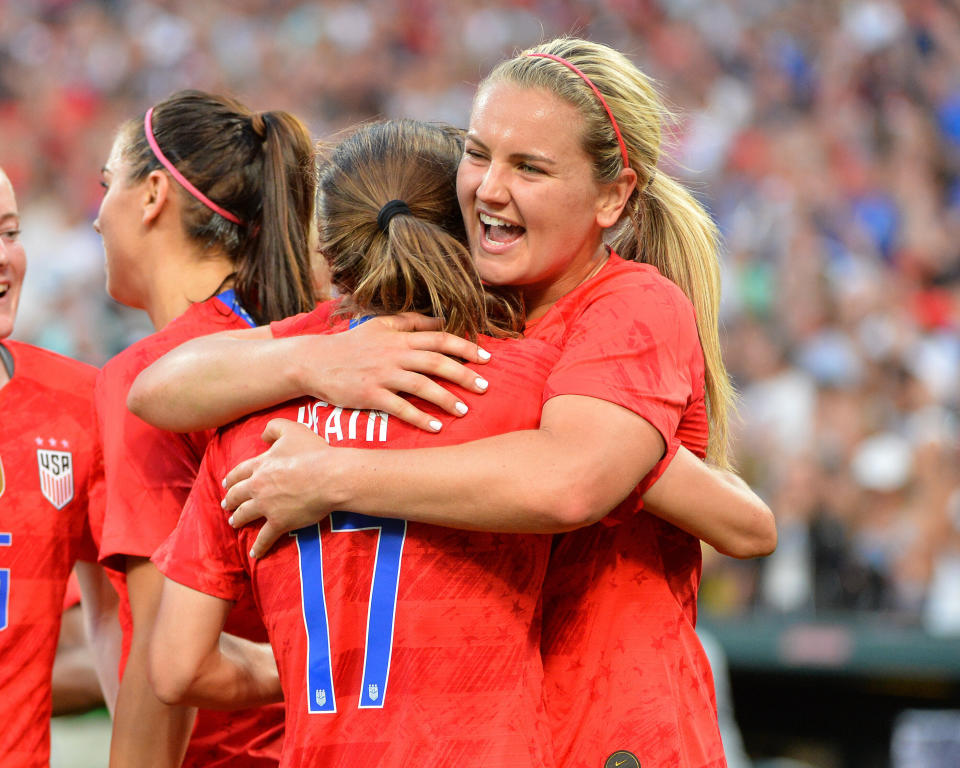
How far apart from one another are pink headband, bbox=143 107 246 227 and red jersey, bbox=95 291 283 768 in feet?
0.70

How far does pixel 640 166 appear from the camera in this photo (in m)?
2.16

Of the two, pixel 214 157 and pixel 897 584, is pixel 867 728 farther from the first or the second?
pixel 214 157

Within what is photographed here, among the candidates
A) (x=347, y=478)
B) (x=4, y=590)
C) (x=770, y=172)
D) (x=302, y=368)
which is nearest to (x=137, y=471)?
(x=4, y=590)

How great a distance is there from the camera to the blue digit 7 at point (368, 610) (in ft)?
6.07

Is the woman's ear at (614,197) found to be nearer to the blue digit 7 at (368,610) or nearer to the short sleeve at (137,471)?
the blue digit 7 at (368,610)

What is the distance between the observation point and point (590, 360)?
1.88 meters

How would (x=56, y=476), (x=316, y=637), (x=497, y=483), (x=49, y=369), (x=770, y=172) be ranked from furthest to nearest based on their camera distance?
(x=770, y=172), (x=49, y=369), (x=56, y=476), (x=316, y=637), (x=497, y=483)

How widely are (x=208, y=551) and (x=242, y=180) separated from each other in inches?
35.1

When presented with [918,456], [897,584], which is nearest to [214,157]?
[897,584]

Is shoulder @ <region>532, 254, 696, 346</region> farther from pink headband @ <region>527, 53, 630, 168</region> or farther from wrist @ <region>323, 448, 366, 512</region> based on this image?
wrist @ <region>323, 448, 366, 512</region>

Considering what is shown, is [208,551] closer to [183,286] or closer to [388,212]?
[388,212]

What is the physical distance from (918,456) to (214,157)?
4.60m

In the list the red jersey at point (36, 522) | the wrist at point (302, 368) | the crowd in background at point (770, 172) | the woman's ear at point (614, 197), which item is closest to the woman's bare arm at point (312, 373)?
the wrist at point (302, 368)

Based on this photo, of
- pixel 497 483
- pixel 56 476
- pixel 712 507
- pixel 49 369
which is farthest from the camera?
pixel 49 369
